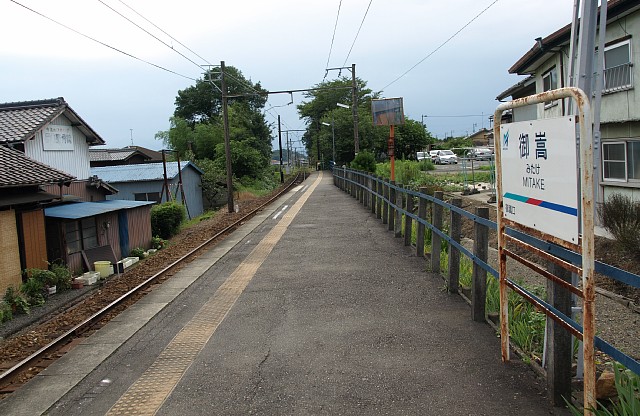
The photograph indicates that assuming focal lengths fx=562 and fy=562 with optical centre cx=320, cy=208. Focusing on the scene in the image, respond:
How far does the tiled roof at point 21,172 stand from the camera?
47.2ft

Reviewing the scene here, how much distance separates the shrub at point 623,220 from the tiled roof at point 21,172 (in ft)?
45.9

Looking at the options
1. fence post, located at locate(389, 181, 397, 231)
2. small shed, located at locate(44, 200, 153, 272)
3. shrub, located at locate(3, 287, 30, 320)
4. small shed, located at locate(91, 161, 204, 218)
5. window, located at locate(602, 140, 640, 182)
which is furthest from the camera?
small shed, located at locate(91, 161, 204, 218)

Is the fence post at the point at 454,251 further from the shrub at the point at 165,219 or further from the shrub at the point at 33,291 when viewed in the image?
the shrub at the point at 165,219

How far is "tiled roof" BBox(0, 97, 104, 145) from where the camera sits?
20.1 metres

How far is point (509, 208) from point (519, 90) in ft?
67.7

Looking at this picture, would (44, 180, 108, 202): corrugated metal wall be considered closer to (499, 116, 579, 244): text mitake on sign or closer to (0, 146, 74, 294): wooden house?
(0, 146, 74, 294): wooden house

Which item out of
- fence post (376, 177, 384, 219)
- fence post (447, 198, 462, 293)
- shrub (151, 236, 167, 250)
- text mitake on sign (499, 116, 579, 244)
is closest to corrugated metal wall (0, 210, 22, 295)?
A: fence post (376, 177, 384, 219)

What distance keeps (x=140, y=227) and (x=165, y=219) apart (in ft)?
11.3

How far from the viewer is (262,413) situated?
3.98m

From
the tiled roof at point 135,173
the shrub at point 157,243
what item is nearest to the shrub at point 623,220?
the shrub at point 157,243

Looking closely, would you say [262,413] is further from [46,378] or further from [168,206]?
[168,206]

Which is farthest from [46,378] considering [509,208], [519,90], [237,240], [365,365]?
[519,90]

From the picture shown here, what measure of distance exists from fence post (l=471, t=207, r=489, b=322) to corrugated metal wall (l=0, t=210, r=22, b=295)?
461 inches

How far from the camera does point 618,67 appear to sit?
13.3m
